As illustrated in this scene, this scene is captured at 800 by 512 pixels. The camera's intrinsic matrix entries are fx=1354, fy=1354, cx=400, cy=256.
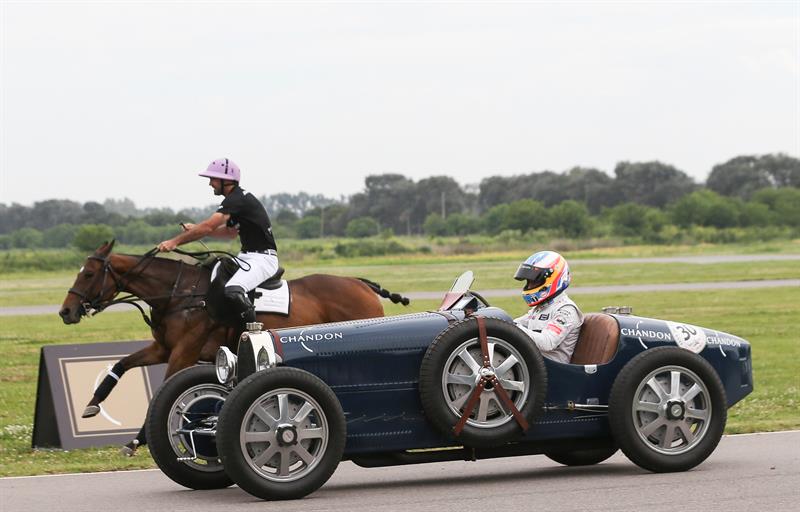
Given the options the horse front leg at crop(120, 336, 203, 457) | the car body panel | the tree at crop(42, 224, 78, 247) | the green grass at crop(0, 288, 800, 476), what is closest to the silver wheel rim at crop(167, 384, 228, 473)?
the car body panel

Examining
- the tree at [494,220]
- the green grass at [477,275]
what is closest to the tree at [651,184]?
the tree at [494,220]

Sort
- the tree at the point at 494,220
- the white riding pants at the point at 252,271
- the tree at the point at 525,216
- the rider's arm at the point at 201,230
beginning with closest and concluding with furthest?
1. the rider's arm at the point at 201,230
2. the white riding pants at the point at 252,271
3. the tree at the point at 525,216
4. the tree at the point at 494,220

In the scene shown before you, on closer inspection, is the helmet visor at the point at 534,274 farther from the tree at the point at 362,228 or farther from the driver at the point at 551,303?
the tree at the point at 362,228

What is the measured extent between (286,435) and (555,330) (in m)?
2.18

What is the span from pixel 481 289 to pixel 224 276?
3046cm

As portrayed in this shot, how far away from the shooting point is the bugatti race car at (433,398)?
8.31 meters

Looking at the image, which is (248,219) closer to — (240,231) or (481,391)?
(240,231)

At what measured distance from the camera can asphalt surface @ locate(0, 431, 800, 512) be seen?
26.2ft

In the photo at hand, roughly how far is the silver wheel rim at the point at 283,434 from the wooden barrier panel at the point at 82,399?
14.2ft

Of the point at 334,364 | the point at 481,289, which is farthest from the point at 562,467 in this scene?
the point at 481,289

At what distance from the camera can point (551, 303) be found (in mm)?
9617

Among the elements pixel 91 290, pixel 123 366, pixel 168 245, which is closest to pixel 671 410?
pixel 168 245

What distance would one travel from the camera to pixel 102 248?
12844 millimetres

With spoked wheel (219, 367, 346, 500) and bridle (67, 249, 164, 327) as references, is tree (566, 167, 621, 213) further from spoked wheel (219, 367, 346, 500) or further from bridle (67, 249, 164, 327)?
spoked wheel (219, 367, 346, 500)
